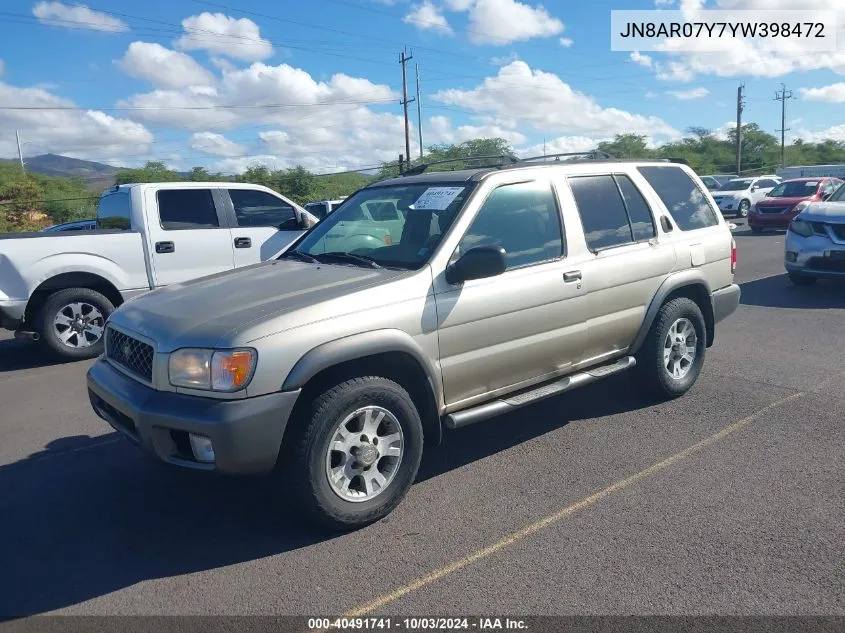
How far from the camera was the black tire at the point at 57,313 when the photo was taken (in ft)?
24.3

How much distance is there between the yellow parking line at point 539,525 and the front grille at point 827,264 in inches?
225

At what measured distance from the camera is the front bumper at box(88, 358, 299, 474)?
3.18 m

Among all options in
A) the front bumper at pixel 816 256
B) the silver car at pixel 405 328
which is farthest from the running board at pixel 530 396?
the front bumper at pixel 816 256

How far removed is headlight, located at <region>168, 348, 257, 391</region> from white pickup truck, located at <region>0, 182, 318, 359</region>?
374cm

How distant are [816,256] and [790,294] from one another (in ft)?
2.27

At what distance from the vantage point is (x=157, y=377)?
3.42 m

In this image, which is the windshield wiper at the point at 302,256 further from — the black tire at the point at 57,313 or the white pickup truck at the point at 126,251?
the black tire at the point at 57,313

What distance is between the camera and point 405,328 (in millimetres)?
3721

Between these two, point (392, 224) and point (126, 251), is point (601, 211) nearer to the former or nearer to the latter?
point (392, 224)

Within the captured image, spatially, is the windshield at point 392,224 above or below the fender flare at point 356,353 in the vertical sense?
above

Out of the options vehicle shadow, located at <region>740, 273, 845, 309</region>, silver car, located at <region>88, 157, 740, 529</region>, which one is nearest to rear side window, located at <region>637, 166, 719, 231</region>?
silver car, located at <region>88, 157, 740, 529</region>

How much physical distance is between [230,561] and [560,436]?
7.94 feet

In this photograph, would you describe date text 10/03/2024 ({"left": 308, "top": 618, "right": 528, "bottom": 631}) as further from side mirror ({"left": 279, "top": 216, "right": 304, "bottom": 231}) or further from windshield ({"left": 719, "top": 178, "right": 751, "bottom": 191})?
windshield ({"left": 719, "top": 178, "right": 751, "bottom": 191})

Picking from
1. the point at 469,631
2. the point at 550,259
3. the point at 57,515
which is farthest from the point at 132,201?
the point at 469,631
